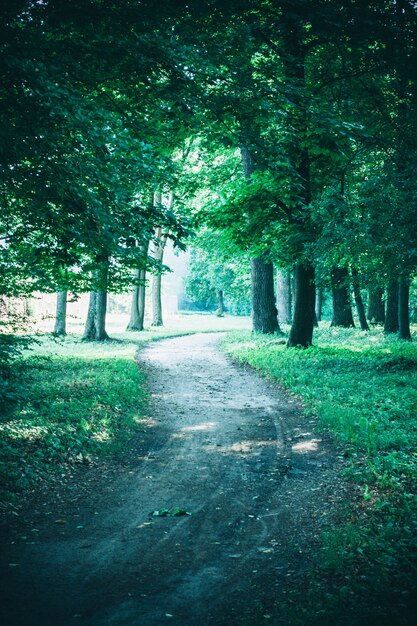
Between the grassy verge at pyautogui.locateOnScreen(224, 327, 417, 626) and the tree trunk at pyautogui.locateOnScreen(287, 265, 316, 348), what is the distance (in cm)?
223

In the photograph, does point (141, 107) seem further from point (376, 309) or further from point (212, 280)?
point (212, 280)

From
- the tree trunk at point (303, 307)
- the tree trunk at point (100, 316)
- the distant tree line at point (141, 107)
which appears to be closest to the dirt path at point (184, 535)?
the distant tree line at point (141, 107)

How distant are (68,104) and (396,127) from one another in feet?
26.8

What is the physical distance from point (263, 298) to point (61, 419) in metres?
14.1

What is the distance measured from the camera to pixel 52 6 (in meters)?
5.04

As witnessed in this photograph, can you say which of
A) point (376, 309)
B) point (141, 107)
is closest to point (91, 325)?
point (141, 107)

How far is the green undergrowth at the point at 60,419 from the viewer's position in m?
6.23

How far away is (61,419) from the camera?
7.82 metres

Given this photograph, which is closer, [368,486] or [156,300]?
[368,486]

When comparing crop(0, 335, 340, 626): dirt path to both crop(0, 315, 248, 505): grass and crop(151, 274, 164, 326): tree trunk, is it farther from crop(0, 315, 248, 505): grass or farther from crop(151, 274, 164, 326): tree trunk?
crop(151, 274, 164, 326): tree trunk

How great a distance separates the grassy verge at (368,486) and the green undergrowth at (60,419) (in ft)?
12.9

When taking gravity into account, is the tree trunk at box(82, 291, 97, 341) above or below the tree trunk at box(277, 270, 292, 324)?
below

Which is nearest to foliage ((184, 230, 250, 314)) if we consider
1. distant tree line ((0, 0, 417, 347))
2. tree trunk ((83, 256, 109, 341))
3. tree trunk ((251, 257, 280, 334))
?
tree trunk ((251, 257, 280, 334))

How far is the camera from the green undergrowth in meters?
6.23
